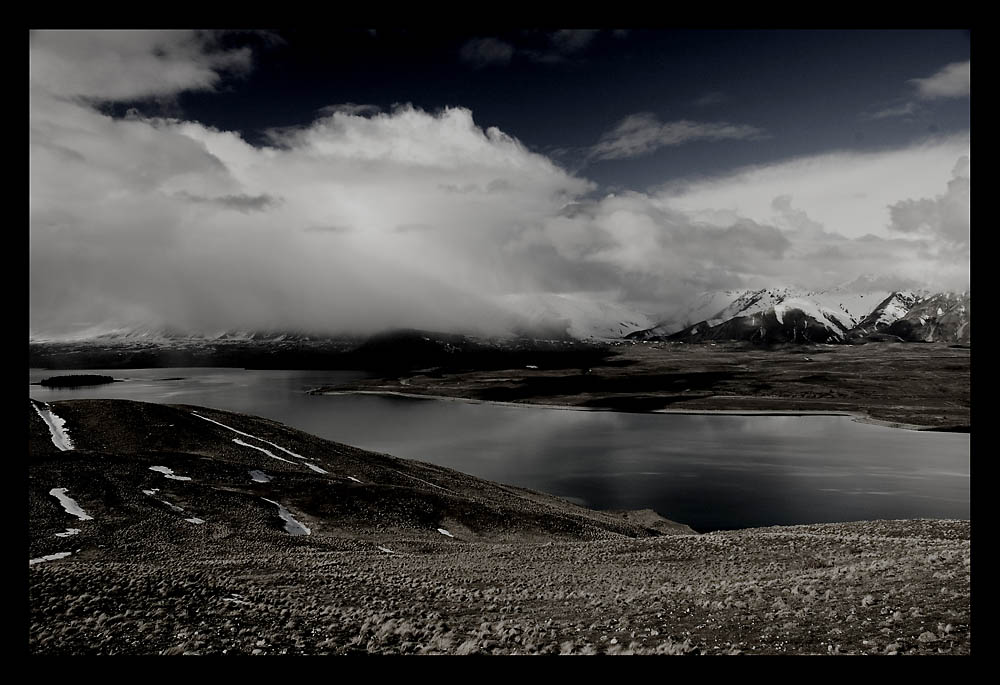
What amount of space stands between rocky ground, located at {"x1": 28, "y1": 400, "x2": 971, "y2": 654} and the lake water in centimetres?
1350

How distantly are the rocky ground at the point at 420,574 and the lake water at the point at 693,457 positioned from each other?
13.5 metres

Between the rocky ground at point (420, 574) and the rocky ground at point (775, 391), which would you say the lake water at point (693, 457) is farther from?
the rocky ground at point (420, 574)

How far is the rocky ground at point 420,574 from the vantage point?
9766 millimetres

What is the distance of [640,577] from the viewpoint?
1956 cm

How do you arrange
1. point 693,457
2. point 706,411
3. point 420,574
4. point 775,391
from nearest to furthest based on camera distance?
point 420,574, point 693,457, point 706,411, point 775,391

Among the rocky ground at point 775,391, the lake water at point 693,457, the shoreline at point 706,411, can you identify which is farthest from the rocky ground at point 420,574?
the rocky ground at point 775,391

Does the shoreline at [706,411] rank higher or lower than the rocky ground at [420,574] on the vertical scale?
lower

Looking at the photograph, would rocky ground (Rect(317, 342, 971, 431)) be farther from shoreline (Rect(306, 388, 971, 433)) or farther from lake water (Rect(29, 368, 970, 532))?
lake water (Rect(29, 368, 970, 532))

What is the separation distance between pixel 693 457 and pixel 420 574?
229 ft

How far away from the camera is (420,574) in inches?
770

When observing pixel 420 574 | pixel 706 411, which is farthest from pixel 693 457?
pixel 420 574

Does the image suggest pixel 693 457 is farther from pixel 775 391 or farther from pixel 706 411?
pixel 775 391

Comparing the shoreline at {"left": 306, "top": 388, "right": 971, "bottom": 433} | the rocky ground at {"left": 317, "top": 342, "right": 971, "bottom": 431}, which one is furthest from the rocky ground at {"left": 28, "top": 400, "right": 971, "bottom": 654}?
the rocky ground at {"left": 317, "top": 342, "right": 971, "bottom": 431}

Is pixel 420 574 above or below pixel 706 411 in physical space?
above
